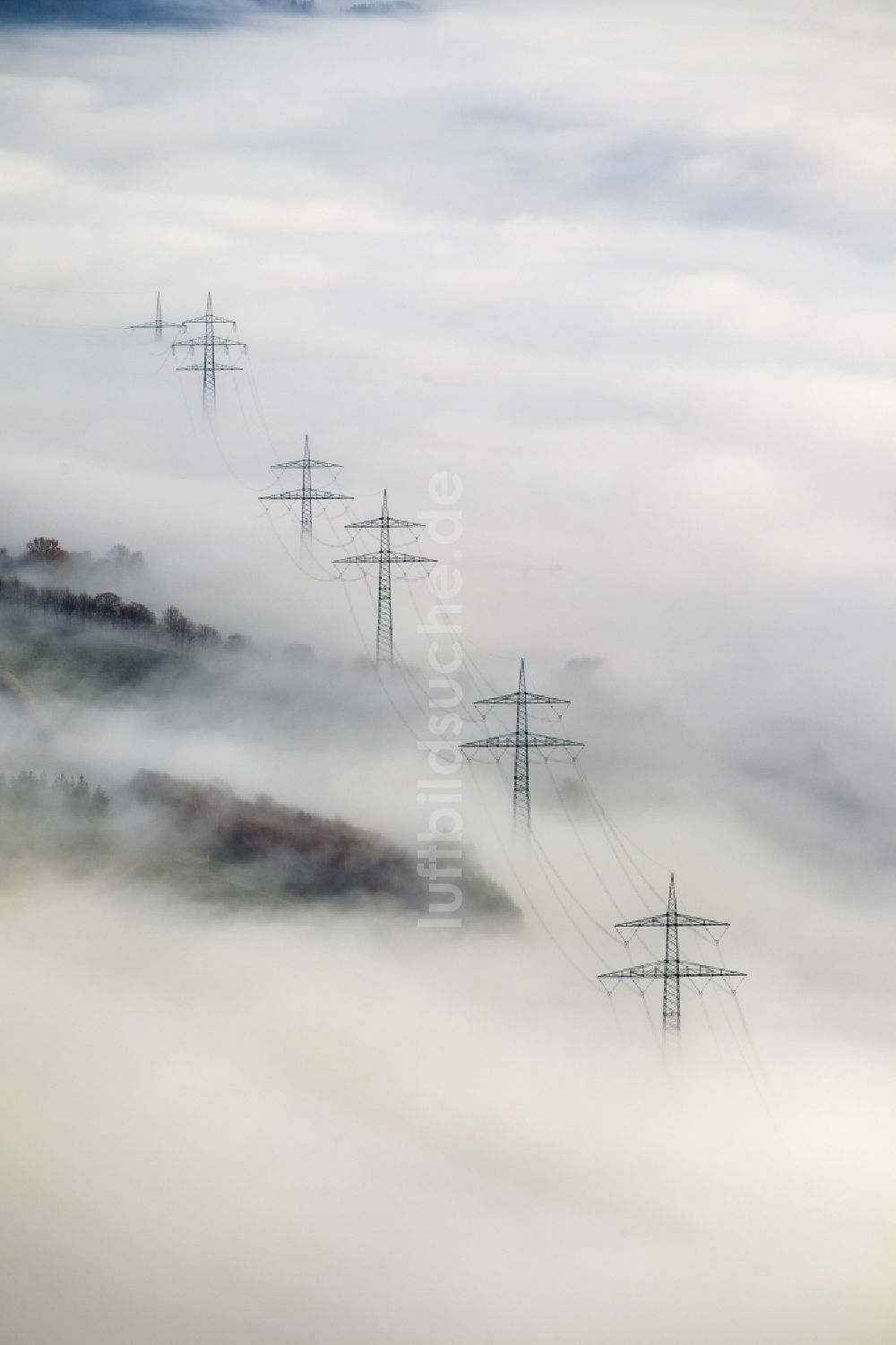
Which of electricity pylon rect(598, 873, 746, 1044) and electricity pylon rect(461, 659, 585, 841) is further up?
electricity pylon rect(461, 659, 585, 841)

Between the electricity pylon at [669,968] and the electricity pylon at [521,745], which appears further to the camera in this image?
the electricity pylon at [521,745]

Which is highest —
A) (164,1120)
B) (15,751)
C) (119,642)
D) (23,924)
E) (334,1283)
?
(119,642)

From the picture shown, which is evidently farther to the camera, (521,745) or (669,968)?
(669,968)

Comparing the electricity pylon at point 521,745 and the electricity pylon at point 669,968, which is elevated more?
the electricity pylon at point 521,745

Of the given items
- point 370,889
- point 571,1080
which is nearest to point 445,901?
point 370,889

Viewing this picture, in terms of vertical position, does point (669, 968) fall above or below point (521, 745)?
below

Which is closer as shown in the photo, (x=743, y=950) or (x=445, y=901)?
(x=445, y=901)

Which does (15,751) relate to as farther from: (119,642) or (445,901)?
(445,901)

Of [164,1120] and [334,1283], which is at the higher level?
[164,1120]
